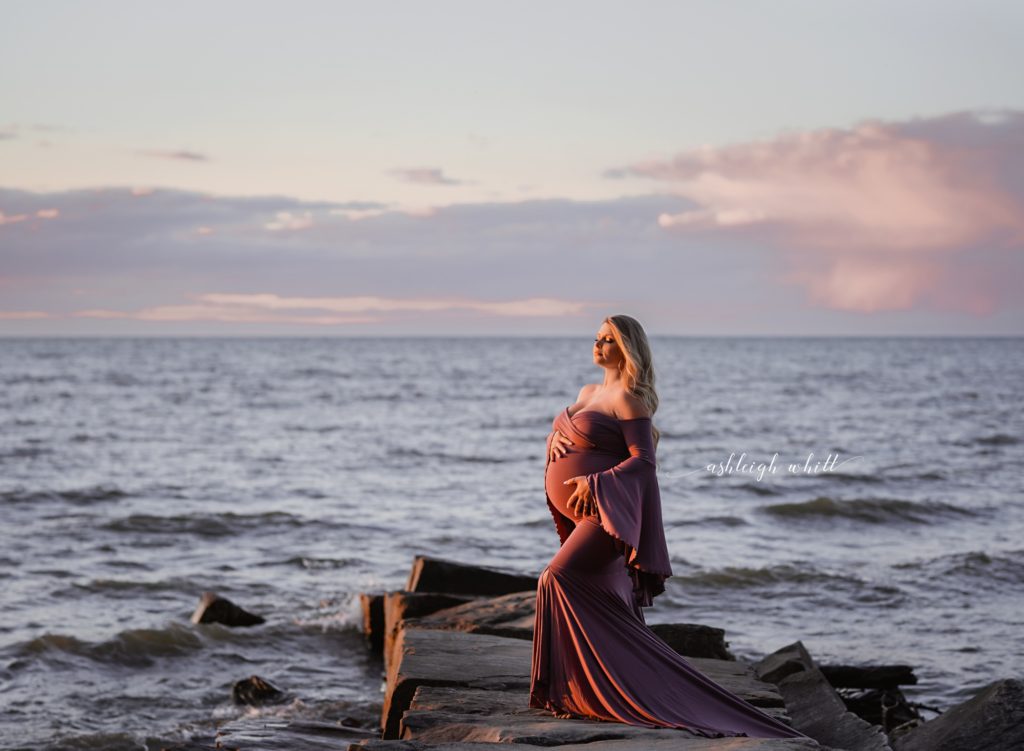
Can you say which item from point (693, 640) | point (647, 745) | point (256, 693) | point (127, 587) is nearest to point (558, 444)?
point (647, 745)

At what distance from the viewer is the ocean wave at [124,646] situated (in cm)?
1271

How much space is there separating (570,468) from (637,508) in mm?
519

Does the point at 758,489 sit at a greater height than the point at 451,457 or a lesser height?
greater

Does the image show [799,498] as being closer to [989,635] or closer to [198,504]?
[989,635]

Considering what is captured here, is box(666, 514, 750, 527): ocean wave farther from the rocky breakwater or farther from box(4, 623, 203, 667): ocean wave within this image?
box(4, 623, 203, 667): ocean wave

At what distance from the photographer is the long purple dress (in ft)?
21.4

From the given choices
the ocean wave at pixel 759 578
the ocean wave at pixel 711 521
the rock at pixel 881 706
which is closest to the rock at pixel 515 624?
the rock at pixel 881 706

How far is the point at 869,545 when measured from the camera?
1953cm

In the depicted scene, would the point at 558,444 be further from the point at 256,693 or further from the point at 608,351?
the point at 256,693

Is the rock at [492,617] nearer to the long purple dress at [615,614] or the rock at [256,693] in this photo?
the rock at [256,693]

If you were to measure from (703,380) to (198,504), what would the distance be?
208ft

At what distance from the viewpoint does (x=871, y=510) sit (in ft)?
75.5

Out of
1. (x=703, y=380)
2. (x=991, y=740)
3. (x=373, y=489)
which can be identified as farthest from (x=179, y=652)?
(x=703, y=380)

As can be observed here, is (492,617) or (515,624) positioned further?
(492,617)
